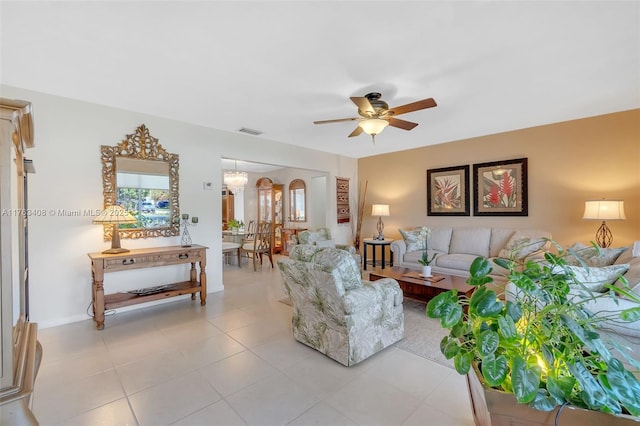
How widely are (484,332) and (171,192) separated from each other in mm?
4177

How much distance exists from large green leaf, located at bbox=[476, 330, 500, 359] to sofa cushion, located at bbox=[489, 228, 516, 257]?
432cm

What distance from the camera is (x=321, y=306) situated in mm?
2463

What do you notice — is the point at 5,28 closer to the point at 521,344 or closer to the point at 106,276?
the point at 106,276

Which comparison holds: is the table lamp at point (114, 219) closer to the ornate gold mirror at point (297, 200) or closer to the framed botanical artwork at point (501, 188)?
the ornate gold mirror at point (297, 200)

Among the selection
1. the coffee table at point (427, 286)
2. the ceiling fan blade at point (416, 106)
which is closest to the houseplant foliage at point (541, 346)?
the ceiling fan blade at point (416, 106)

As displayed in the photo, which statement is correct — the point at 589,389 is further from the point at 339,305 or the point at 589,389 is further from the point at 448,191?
the point at 448,191

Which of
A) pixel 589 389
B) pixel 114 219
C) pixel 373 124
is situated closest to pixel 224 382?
pixel 589 389

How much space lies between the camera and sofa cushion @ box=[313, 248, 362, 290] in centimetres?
229

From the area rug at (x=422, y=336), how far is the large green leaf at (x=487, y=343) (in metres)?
1.64

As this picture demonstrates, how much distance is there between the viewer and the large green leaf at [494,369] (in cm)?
85

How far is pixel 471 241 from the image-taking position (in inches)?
193

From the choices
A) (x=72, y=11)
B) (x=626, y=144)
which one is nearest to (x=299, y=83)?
(x=72, y=11)

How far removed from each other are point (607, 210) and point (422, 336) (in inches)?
117

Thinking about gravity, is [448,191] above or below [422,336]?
above
